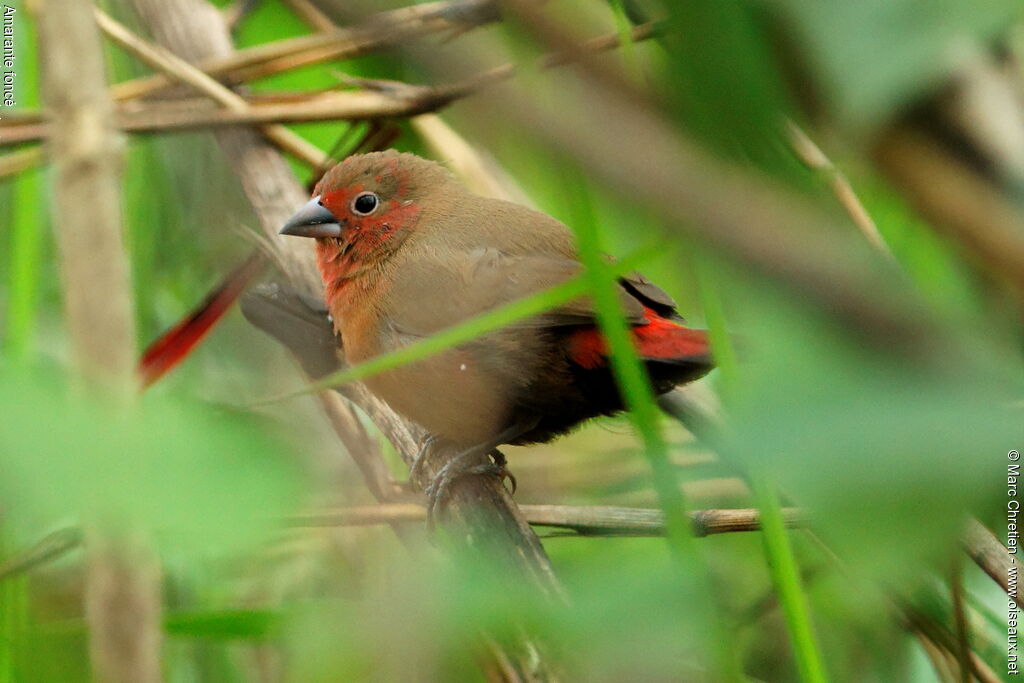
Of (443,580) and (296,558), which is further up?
(296,558)

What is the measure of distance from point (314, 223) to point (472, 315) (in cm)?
66

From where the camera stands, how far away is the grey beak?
8.71ft

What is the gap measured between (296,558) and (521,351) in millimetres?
802

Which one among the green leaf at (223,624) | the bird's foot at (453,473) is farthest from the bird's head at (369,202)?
the green leaf at (223,624)

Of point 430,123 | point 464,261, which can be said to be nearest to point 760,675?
point 464,261

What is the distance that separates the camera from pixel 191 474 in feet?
1.81

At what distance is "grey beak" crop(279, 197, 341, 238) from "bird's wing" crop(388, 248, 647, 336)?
0.96 feet

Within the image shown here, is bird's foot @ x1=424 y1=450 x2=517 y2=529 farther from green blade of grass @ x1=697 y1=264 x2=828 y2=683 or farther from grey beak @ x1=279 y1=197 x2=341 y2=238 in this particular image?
green blade of grass @ x1=697 y1=264 x2=828 y2=683

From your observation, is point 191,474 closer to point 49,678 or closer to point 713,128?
point 713,128

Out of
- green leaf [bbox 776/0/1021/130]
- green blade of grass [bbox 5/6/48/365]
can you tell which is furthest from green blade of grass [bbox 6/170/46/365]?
green leaf [bbox 776/0/1021/130]

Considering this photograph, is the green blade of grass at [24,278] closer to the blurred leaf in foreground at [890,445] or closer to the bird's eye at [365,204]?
the bird's eye at [365,204]

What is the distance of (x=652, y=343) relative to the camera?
2.21 m

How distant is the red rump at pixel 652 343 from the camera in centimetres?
217

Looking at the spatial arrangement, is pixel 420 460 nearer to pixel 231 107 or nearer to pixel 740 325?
pixel 231 107
